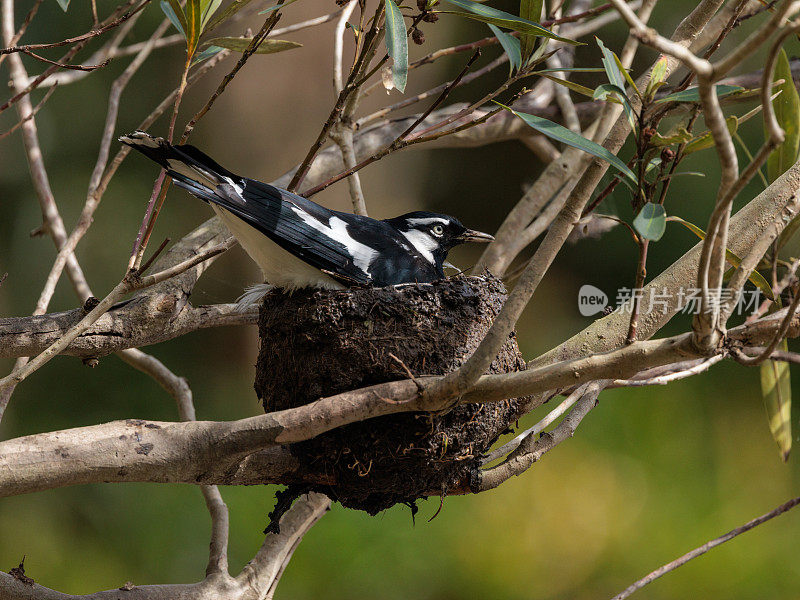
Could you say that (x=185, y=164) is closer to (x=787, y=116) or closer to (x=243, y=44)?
(x=243, y=44)

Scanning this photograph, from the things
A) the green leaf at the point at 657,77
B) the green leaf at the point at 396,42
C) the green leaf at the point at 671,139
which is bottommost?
the green leaf at the point at 671,139

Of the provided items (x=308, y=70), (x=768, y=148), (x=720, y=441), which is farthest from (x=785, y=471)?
(x=768, y=148)

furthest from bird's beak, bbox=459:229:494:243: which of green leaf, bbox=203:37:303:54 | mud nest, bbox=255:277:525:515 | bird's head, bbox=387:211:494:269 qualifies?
green leaf, bbox=203:37:303:54

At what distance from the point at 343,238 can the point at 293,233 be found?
0.14 metres

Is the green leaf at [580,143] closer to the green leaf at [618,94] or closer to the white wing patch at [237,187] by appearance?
the green leaf at [618,94]

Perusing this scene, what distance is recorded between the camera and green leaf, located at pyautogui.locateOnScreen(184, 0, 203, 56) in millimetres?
1371

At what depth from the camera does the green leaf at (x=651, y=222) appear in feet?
3.30

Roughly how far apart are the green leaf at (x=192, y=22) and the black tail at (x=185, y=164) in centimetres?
17

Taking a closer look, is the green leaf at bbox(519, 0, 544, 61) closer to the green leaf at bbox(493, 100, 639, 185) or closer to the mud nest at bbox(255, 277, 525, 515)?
the green leaf at bbox(493, 100, 639, 185)

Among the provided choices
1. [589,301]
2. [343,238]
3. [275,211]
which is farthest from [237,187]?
[589,301]

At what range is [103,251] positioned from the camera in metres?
4.05

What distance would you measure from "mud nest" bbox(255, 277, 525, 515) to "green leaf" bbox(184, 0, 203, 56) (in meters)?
0.49

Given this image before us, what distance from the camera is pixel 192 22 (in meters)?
1.38

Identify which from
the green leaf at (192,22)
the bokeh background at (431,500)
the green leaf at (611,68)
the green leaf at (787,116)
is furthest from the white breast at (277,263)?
the bokeh background at (431,500)
